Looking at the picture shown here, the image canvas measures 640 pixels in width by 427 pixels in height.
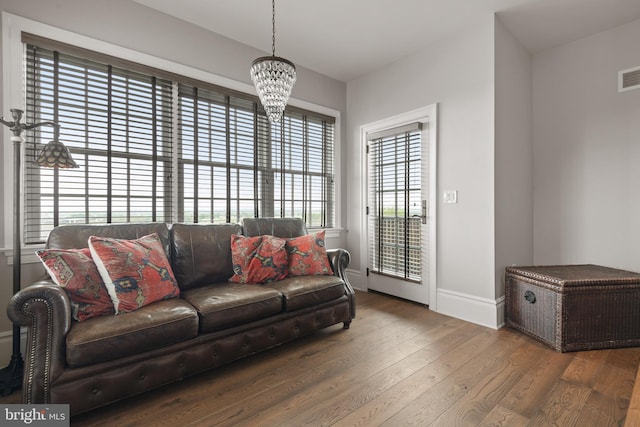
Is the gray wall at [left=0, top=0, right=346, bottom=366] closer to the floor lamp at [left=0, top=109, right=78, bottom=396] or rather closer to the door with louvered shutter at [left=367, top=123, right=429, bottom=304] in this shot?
the floor lamp at [left=0, top=109, right=78, bottom=396]

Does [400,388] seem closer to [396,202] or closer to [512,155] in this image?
[396,202]

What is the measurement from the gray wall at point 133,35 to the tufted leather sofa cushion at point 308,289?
1.81 metres

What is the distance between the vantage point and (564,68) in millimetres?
3236

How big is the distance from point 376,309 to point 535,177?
234 centimetres

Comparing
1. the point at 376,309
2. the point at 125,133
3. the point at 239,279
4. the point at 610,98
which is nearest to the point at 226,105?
the point at 125,133

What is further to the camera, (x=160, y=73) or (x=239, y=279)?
(x=160, y=73)

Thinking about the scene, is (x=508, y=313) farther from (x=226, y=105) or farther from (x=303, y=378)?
(x=226, y=105)

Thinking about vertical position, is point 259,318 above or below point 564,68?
below

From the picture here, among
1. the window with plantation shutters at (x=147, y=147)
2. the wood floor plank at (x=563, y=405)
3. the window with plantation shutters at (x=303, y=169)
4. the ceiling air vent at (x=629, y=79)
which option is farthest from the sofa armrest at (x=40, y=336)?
the ceiling air vent at (x=629, y=79)

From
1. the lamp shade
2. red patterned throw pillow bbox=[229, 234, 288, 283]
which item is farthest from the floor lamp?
red patterned throw pillow bbox=[229, 234, 288, 283]

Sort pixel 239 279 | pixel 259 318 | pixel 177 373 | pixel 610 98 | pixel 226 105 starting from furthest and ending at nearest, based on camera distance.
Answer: pixel 226 105 → pixel 610 98 → pixel 239 279 → pixel 259 318 → pixel 177 373

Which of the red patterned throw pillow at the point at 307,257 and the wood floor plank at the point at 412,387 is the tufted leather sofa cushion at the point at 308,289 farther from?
the wood floor plank at the point at 412,387

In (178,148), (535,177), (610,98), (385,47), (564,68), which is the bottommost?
(535,177)

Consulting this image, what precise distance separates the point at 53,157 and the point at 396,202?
3.16 m
